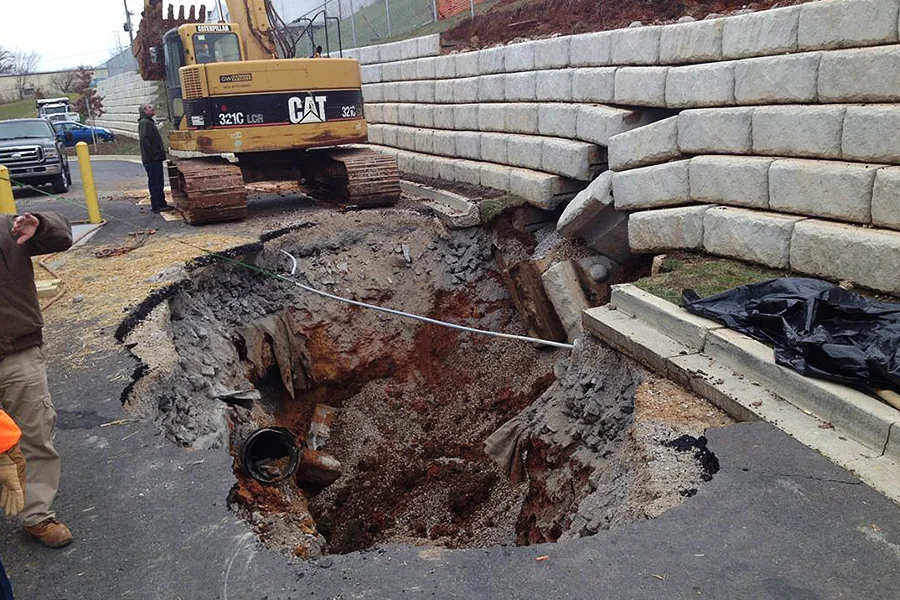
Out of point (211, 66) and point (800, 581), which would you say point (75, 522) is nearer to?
point (800, 581)

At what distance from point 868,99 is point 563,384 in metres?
3.42

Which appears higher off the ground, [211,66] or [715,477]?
[211,66]

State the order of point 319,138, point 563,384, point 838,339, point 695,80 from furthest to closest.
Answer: point 319,138 → point 695,80 → point 563,384 → point 838,339

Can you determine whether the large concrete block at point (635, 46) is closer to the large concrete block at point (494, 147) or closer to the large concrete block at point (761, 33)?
the large concrete block at point (761, 33)

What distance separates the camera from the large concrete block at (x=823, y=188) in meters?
5.68

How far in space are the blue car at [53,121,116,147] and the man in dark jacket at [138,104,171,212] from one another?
22941 millimetres

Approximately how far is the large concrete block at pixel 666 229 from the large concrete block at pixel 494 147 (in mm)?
3300

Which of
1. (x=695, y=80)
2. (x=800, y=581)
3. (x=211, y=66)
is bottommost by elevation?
(x=800, y=581)

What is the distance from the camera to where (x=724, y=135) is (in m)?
6.93

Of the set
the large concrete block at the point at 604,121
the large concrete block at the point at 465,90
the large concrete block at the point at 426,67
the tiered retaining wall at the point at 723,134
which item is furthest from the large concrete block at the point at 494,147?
the large concrete block at the point at 426,67

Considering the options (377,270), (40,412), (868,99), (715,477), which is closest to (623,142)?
(868,99)

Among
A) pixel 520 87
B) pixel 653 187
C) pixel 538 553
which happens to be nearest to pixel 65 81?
pixel 520 87

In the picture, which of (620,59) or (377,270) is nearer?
(620,59)

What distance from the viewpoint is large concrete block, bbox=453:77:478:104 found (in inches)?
448
